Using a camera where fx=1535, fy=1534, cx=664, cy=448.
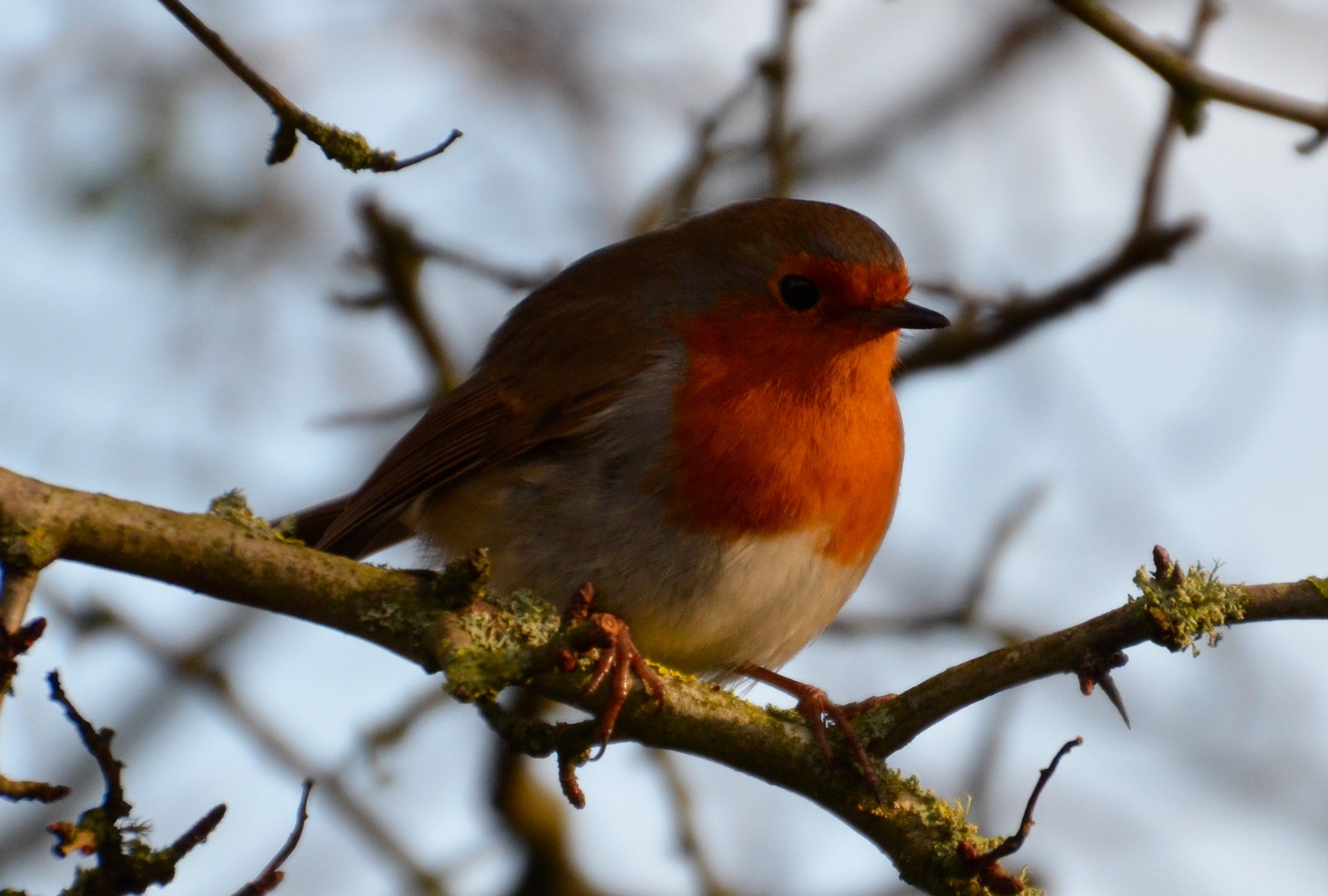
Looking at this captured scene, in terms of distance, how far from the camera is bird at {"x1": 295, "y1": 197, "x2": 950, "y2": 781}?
399cm

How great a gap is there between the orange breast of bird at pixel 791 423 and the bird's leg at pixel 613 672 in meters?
0.91

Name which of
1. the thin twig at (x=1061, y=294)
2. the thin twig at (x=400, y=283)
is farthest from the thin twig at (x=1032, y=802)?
the thin twig at (x=400, y=283)

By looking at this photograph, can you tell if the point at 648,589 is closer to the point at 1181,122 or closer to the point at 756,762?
the point at 756,762

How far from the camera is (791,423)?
13.8ft

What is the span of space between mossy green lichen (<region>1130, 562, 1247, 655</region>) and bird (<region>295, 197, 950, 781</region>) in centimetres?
103

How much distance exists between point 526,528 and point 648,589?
0.41m

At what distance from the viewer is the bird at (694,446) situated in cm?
399

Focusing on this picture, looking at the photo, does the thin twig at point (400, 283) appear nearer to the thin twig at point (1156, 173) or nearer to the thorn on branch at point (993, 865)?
the thin twig at point (1156, 173)

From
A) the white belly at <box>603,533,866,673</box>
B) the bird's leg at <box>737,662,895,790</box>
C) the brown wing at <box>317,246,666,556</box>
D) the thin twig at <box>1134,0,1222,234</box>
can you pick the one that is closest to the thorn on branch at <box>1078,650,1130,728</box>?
the bird's leg at <box>737,662,895,790</box>

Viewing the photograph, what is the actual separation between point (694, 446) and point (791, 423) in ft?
0.99

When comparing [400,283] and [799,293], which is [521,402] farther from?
[400,283]

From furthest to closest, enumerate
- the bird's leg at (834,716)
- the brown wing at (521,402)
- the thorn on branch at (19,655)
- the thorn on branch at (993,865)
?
the brown wing at (521,402)
the bird's leg at (834,716)
the thorn on branch at (993,865)
the thorn on branch at (19,655)

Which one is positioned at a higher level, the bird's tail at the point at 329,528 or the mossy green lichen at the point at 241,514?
the bird's tail at the point at 329,528

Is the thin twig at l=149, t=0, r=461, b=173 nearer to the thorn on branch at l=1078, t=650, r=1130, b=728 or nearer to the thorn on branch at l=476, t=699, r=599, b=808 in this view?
the thorn on branch at l=476, t=699, r=599, b=808
